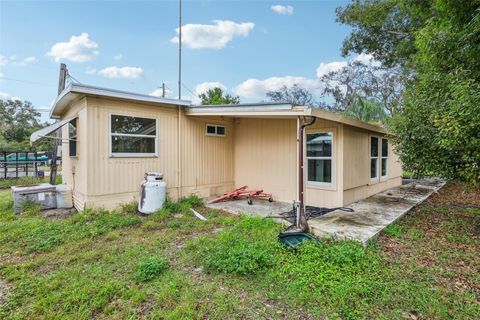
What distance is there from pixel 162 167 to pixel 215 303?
Result: 15.2ft

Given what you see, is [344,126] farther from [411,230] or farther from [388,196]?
[388,196]

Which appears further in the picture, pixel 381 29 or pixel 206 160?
pixel 381 29

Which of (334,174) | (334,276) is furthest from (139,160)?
(334,276)

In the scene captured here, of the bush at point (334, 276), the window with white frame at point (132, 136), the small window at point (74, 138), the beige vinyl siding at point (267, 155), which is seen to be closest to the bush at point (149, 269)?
the bush at point (334, 276)

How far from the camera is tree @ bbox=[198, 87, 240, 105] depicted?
21003 millimetres

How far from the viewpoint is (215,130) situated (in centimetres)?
757

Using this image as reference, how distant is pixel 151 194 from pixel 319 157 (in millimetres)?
4336

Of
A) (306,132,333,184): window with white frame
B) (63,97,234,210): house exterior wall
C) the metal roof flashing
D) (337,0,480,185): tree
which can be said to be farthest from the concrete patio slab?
the metal roof flashing

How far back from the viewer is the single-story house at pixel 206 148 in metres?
5.42

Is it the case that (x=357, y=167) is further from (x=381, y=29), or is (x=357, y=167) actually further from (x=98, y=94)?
(x=381, y=29)

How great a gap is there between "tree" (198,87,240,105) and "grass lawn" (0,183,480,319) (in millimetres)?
17276

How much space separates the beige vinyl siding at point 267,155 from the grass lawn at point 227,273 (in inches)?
91.1

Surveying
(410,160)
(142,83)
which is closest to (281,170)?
(410,160)

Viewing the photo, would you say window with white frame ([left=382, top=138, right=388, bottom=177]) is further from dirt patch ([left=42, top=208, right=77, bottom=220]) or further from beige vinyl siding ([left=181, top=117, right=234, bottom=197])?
dirt patch ([left=42, top=208, right=77, bottom=220])
